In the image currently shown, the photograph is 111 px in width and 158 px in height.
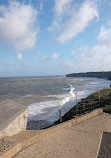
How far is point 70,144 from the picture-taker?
193 inches

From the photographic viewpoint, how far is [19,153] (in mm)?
4305

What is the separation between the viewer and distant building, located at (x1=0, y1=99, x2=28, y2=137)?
4.84 m

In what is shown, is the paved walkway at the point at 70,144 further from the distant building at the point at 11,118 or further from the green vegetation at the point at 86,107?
the green vegetation at the point at 86,107

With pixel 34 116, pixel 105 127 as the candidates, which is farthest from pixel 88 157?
pixel 34 116

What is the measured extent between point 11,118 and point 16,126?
486mm

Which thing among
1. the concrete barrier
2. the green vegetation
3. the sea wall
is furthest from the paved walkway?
the green vegetation

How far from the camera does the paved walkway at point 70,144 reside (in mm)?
4258

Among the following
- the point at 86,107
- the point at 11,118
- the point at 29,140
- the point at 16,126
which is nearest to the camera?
the point at 29,140

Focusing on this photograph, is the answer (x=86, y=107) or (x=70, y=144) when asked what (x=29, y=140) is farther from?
(x=86, y=107)

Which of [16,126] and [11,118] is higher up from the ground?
[11,118]

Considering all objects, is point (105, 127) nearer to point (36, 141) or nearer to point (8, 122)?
point (36, 141)

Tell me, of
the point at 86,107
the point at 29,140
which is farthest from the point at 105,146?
the point at 86,107

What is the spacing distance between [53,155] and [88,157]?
1.14 meters

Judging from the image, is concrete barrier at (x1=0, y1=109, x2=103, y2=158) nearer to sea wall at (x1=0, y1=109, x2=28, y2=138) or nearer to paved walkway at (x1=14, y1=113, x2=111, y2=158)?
paved walkway at (x1=14, y1=113, x2=111, y2=158)
